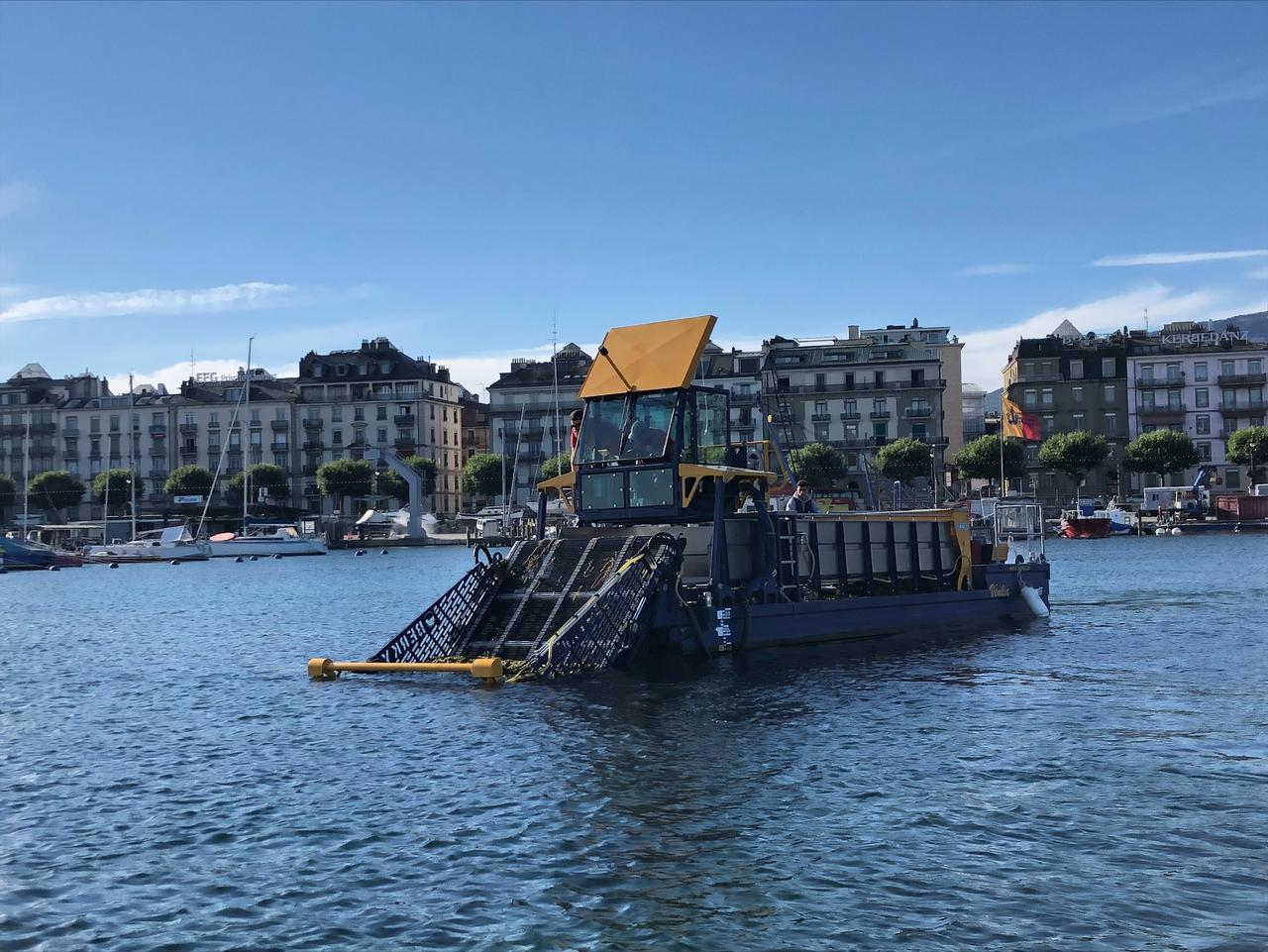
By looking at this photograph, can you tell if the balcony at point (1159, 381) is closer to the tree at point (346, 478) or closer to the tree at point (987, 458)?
the tree at point (987, 458)

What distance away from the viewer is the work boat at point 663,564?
83.0 feet

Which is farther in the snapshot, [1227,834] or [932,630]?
[932,630]

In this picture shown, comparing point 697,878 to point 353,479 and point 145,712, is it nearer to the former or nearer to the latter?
point 145,712

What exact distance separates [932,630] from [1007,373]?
4936 inches

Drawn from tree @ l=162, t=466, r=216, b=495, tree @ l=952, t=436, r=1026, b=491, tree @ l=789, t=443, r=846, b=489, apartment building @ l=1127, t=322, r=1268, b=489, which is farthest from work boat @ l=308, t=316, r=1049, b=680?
tree @ l=162, t=466, r=216, b=495

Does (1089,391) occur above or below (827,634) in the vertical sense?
above

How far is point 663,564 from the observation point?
83.9ft

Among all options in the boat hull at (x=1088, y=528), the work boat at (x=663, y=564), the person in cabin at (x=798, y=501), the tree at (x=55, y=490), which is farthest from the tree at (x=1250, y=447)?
the tree at (x=55, y=490)

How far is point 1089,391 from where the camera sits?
140 m

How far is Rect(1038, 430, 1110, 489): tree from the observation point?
127 metres

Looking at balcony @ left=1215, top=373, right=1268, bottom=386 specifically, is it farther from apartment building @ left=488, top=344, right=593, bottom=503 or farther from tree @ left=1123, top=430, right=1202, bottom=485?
apartment building @ left=488, top=344, right=593, bottom=503

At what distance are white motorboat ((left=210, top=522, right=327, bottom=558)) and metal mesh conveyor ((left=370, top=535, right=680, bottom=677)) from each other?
97.4m

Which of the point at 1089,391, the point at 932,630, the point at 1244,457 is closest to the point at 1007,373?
the point at 1089,391

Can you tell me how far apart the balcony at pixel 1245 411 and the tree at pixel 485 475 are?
82803 millimetres
